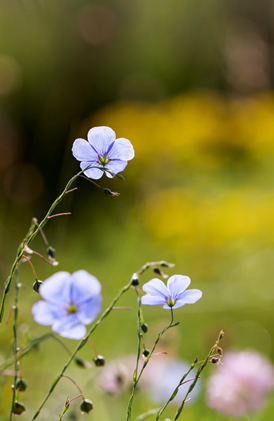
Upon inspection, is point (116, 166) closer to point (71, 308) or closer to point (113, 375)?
point (71, 308)

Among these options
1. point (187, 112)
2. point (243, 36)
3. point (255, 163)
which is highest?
point (243, 36)

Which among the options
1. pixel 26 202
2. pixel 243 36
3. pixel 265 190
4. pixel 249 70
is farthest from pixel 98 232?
pixel 243 36

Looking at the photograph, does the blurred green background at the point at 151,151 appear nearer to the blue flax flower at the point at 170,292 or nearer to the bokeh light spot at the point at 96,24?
the bokeh light spot at the point at 96,24

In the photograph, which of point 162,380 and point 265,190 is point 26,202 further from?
point 162,380

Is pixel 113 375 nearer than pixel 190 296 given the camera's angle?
No

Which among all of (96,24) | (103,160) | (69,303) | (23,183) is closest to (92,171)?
(103,160)

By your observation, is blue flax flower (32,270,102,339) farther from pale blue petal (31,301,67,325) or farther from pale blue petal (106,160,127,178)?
pale blue petal (106,160,127,178)

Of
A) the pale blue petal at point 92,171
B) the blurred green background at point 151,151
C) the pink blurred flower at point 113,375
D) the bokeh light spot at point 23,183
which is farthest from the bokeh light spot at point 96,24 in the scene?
the pale blue petal at point 92,171
